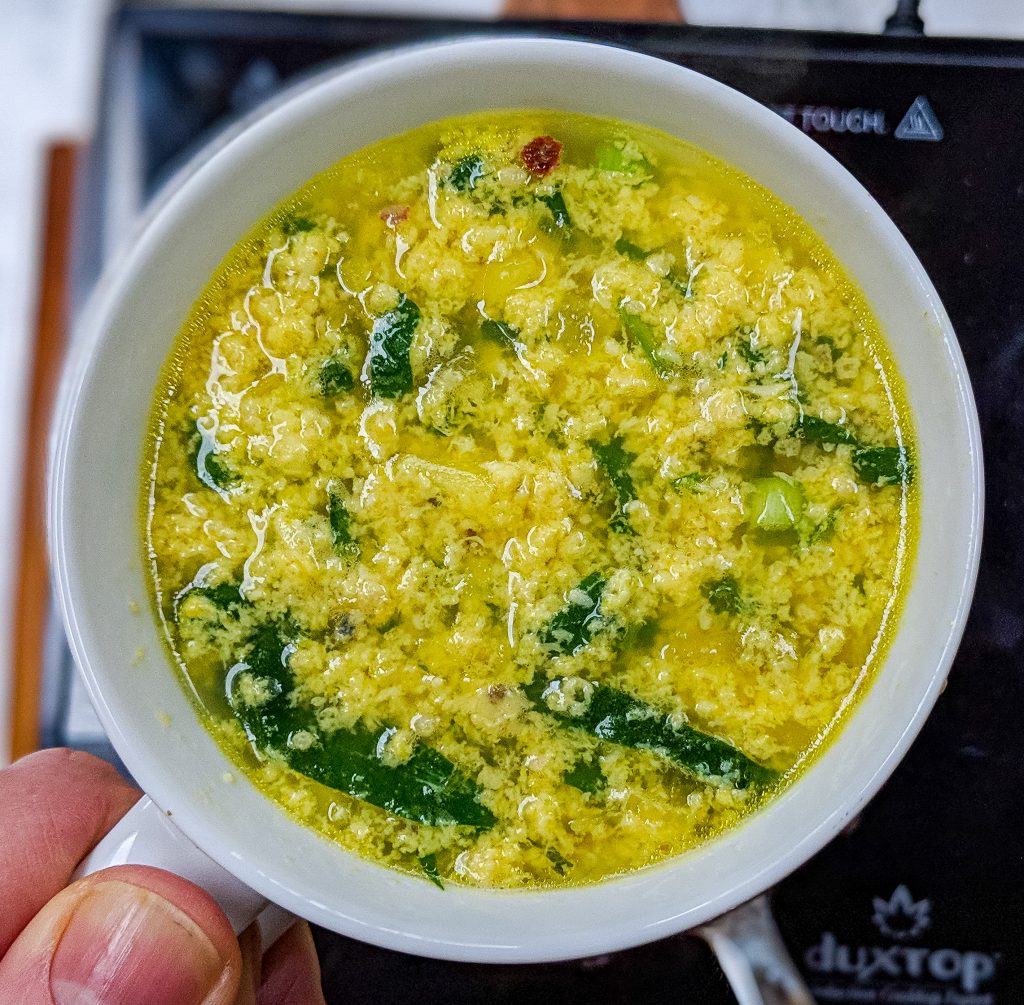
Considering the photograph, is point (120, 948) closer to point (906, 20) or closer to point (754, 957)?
point (754, 957)

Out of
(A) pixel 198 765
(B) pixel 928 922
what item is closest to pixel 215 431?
(A) pixel 198 765

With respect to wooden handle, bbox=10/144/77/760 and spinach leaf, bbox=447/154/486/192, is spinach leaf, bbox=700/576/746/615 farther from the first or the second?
wooden handle, bbox=10/144/77/760

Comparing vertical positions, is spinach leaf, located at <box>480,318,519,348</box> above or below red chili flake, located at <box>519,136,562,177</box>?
below

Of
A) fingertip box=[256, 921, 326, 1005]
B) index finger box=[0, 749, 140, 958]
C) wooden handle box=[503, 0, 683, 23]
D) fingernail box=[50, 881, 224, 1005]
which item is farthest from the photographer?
wooden handle box=[503, 0, 683, 23]

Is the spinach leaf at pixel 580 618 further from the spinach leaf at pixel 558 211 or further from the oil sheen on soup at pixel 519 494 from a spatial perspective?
the spinach leaf at pixel 558 211

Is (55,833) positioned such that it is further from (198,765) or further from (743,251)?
(743,251)

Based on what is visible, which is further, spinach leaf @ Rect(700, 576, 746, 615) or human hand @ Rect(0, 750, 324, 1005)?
spinach leaf @ Rect(700, 576, 746, 615)

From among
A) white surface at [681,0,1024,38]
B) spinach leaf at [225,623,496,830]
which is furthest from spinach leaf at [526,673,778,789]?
white surface at [681,0,1024,38]
